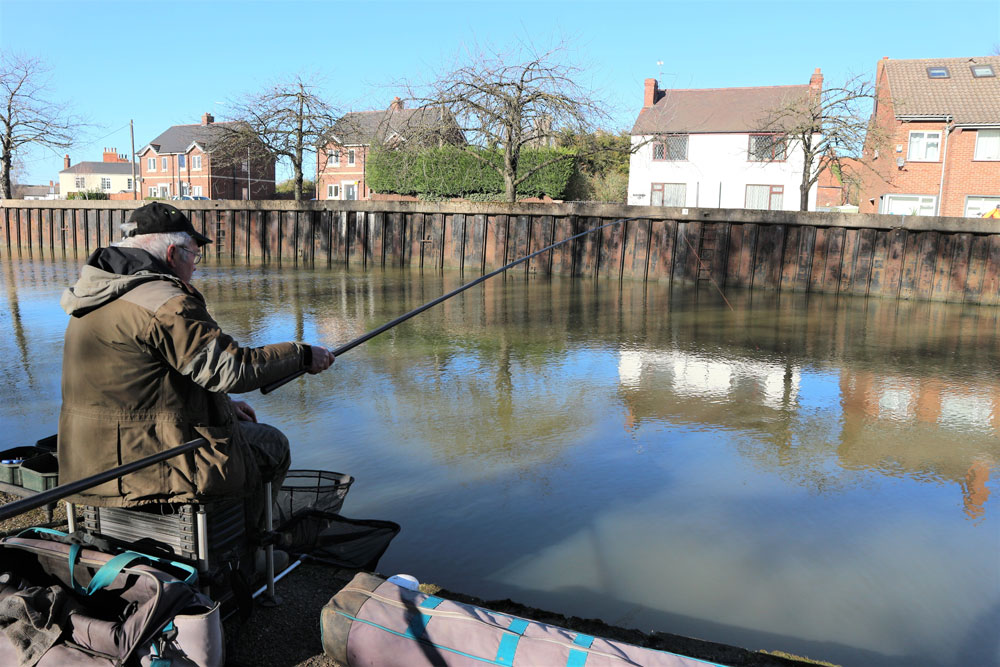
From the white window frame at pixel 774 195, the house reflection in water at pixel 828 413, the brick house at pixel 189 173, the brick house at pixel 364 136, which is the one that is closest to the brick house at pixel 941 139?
the white window frame at pixel 774 195

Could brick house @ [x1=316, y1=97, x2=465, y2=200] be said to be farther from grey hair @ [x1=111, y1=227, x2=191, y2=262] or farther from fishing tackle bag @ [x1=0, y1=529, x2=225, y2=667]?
fishing tackle bag @ [x1=0, y1=529, x2=225, y2=667]

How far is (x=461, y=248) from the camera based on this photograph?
58.5 ft

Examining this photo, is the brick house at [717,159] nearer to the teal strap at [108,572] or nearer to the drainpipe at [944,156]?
the drainpipe at [944,156]

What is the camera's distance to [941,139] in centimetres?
2989

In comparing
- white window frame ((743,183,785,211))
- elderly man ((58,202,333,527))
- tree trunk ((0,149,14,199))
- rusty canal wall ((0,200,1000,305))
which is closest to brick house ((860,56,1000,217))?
white window frame ((743,183,785,211))

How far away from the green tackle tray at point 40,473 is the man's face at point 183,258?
134 cm

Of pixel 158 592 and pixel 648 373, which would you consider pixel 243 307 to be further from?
pixel 158 592

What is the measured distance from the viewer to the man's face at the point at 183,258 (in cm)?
277

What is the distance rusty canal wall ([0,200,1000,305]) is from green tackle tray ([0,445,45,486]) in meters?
12.3

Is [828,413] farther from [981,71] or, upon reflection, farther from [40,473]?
[981,71]

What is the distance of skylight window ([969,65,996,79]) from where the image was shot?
31.2 metres

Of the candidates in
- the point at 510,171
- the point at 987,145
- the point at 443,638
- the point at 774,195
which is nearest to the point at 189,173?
the point at 774,195

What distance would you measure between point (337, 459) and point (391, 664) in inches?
109

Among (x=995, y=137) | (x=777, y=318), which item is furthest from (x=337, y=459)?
(x=995, y=137)
